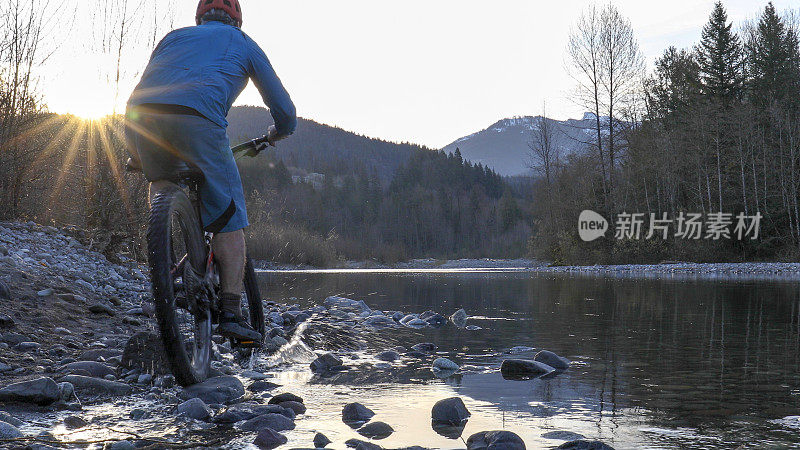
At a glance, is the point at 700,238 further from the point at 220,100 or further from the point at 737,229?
the point at 220,100

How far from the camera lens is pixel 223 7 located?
3264mm

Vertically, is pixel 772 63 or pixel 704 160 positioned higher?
pixel 772 63

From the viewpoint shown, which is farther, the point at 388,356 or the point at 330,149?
the point at 330,149

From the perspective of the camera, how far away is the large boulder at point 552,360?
3.98m

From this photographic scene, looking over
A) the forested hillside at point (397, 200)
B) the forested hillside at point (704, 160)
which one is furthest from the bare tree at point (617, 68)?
the forested hillside at point (397, 200)

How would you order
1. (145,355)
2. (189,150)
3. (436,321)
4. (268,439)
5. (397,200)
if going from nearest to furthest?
(268,439) → (189,150) → (145,355) → (436,321) → (397,200)

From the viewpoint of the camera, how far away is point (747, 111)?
2862 centimetres

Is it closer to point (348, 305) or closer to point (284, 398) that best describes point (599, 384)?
point (284, 398)

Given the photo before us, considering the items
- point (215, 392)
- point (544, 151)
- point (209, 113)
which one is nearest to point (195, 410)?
point (215, 392)

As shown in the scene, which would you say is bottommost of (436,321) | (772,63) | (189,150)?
(436,321)

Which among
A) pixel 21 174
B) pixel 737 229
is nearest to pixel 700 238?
pixel 737 229

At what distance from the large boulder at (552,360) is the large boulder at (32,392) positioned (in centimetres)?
272

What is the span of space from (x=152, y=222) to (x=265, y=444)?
1.08 m

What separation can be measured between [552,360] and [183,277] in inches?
92.9
